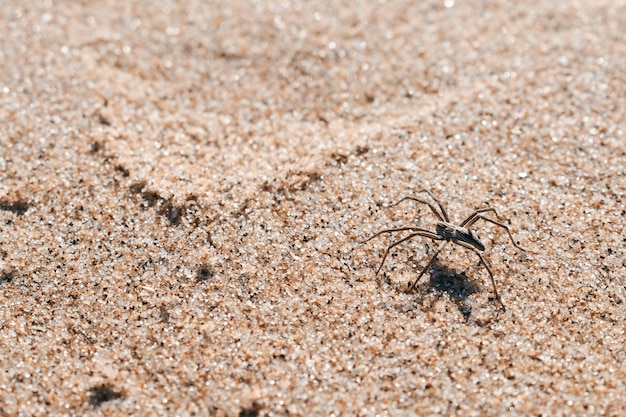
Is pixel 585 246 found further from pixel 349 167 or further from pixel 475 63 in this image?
pixel 475 63

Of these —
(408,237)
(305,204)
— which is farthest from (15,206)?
(408,237)

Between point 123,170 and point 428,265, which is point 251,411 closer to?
point 428,265

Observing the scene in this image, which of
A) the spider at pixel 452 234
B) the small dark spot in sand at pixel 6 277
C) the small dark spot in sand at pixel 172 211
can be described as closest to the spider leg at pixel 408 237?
the spider at pixel 452 234

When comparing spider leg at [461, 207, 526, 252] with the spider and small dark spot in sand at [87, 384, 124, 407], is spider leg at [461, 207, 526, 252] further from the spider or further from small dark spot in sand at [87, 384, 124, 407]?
small dark spot in sand at [87, 384, 124, 407]

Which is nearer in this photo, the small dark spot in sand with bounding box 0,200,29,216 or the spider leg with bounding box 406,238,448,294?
the spider leg with bounding box 406,238,448,294

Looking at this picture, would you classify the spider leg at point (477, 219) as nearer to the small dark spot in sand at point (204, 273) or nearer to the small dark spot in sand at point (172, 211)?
the small dark spot in sand at point (204, 273)

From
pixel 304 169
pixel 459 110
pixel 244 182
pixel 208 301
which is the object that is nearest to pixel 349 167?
pixel 304 169

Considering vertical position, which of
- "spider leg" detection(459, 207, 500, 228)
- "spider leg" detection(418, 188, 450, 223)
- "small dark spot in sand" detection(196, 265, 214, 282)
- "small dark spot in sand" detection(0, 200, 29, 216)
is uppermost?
"small dark spot in sand" detection(0, 200, 29, 216)

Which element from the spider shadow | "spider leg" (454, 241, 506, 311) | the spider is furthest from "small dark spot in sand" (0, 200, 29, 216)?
"spider leg" (454, 241, 506, 311)
